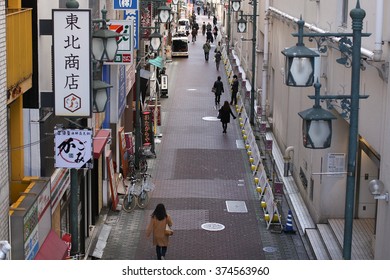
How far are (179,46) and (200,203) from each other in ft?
133

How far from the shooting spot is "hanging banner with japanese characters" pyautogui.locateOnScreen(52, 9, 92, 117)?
1314 centimetres

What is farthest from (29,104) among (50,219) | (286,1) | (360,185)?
(286,1)

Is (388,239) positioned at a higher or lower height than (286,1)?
lower

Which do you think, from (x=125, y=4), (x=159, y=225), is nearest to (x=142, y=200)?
(x=159, y=225)

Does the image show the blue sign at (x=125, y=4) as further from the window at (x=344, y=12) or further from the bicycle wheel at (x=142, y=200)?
the window at (x=344, y=12)

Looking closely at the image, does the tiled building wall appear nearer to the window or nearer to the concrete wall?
the concrete wall

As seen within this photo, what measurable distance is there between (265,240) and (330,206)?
1950mm

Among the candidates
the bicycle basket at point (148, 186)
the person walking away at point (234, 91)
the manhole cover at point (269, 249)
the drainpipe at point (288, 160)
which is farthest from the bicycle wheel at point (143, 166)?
the person walking away at point (234, 91)

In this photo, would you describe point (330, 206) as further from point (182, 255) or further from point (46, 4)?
point (46, 4)

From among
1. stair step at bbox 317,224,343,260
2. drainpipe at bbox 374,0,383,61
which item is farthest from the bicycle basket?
drainpipe at bbox 374,0,383,61

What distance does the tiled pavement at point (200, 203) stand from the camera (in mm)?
18672

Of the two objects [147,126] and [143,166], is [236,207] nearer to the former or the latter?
[143,166]

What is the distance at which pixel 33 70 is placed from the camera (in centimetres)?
1366

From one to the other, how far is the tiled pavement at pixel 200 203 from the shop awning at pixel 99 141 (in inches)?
90.8
